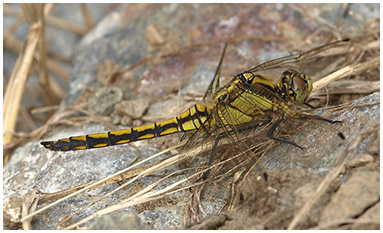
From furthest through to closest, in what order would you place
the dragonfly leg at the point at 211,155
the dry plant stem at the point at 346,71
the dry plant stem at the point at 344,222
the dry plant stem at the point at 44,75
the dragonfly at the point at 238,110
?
1. the dry plant stem at the point at 44,75
2. the dry plant stem at the point at 346,71
3. the dragonfly at the point at 238,110
4. the dragonfly leg at the point at 211,155
5. the dry plant stem at the point at 344,222

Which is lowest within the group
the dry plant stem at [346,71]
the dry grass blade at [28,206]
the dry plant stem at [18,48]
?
the dry grass blade at [28,206]

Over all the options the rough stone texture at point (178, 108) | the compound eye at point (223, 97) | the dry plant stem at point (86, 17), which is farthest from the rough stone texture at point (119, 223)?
the dry plant stem at point (86, 17)

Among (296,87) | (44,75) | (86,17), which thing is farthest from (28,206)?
(86,17)

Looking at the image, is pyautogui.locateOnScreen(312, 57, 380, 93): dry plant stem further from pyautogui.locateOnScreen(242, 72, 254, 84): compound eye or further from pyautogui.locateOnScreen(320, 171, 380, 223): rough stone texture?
pyautogui.locateOnScreen(320, 171, 380, 223): rough stone texture

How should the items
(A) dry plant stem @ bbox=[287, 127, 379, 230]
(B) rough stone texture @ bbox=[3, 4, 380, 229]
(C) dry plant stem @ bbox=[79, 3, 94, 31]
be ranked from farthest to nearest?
(C) dry plant stem @ bbox=[79, 3, 94, 31] < (B) rough stone texture @ bbox=[3, 4, 380, 229] < (A) dry plant stem @ bbox=[287, 127, 379, 230]

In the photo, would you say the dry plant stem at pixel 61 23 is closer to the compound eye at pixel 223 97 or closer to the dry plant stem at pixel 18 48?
the dry plant stem at pixel 18 48

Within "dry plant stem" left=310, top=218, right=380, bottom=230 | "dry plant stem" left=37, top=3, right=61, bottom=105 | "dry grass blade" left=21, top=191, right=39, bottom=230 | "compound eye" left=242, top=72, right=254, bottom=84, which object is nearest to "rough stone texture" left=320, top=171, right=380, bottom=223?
"dry plant stem" left=310, top=218, right=380, bottom=230
